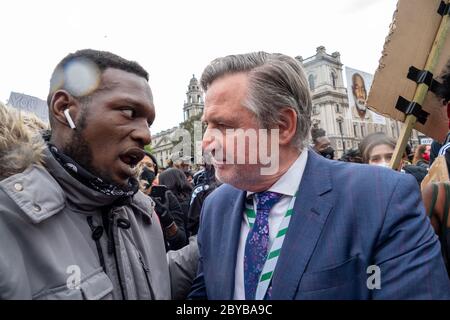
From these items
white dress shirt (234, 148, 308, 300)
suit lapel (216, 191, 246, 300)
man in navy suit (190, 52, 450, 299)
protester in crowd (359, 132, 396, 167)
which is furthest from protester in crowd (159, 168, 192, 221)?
white dress shirt (234, 148, 308, 300)

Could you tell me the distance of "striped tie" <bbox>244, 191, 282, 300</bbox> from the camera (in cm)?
143

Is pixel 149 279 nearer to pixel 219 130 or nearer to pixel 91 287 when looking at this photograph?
pixel 91 287

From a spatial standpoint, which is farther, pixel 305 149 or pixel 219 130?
pixel 305 149

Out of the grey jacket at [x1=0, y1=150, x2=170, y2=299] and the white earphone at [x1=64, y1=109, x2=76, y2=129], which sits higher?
the white earphone at [x1=64, y1=109, x2=76, y2=129]

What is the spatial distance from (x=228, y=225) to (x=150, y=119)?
65cm

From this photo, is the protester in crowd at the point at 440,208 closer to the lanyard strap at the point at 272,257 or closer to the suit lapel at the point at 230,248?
the lanyard strap at the point at 272,257

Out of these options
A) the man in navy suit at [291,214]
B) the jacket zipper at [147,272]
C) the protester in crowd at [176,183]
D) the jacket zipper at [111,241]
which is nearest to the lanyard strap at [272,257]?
the man in navy suit at [291,214]

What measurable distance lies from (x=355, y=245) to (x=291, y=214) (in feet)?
0.98

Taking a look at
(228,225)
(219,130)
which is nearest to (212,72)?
(219,130)

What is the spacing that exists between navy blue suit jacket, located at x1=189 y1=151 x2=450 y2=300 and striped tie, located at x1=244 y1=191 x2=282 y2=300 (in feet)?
0.25

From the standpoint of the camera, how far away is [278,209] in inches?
61.4

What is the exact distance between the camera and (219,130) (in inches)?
64.1

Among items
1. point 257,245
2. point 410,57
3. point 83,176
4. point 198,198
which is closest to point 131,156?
point 83,176

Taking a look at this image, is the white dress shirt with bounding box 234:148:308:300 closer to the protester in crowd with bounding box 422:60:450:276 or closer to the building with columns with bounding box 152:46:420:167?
the protester in crowd with bounding box 422:60:450:276
